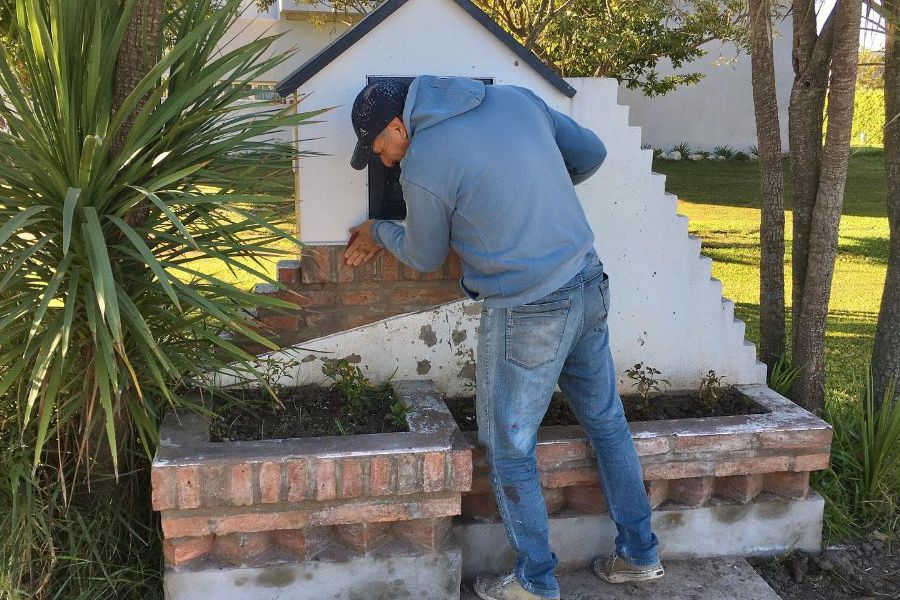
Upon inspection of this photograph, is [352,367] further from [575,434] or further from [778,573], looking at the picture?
[778,573]

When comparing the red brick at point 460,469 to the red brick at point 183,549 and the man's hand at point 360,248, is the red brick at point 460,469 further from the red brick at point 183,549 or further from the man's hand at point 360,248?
the man's hand at point 360,248

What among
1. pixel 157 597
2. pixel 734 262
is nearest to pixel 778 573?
pixel 157 597

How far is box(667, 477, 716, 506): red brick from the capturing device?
11.6ft

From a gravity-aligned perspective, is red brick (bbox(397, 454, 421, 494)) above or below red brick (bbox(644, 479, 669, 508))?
above

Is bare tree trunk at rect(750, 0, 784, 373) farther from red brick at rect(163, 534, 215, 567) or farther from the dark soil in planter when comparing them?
red brick at rect(163, 534, 215, 567)

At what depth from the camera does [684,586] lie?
3.39 m

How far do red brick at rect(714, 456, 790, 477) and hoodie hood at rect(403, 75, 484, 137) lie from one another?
67.6 inches

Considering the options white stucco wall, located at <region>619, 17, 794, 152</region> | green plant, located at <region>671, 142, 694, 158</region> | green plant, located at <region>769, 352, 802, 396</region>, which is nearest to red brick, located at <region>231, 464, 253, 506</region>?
green plant, located at <region>769, 352, 802, 396</region>

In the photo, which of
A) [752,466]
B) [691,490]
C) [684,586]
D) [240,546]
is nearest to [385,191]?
[240,546]

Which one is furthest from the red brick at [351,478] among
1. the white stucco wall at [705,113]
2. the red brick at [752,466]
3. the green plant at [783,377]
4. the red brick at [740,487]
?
the white stucco wall at [705,113]

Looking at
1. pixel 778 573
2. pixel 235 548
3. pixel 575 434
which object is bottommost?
pixel 778 573

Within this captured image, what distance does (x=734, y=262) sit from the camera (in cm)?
890

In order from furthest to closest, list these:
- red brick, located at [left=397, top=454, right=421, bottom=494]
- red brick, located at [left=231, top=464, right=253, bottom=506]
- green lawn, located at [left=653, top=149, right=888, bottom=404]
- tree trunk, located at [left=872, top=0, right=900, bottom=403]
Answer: green lawn, located at [left=653, top=149, right=888, bottom=404], tree trunk, located at [left=872, top=0, right=900, bottom=403], red brick, located at [left=397, top=454, right=421, bottom=494], red brick, located at [left=231, top=464, right=253, bottom=506]

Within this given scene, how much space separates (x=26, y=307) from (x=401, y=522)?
1.42m
